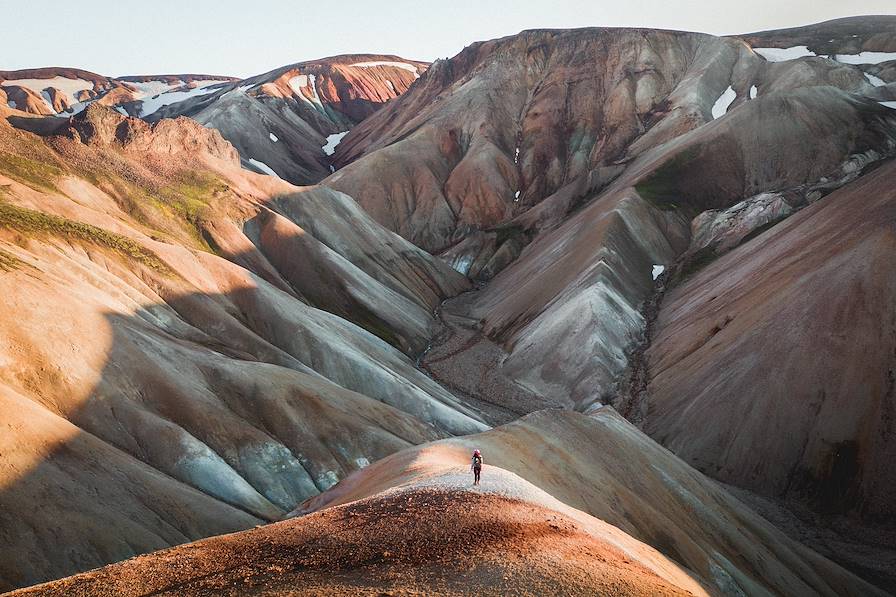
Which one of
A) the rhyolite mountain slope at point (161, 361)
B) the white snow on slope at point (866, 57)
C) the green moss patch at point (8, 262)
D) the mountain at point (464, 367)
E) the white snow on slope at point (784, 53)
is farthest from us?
the white snow on slope at point (784, 53)

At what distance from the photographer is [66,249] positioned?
4381cm

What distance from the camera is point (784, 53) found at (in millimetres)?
146375

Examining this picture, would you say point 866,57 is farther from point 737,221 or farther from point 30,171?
point 30,171

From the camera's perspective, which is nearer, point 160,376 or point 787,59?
point 160,376

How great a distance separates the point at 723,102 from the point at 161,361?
123 m

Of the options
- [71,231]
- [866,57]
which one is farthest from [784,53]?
[71,231]

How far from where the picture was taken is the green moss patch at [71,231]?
42.2 meters

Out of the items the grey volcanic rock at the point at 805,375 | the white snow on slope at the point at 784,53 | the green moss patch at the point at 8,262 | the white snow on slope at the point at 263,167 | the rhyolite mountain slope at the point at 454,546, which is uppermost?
the white snow on slope at the point at 784,53

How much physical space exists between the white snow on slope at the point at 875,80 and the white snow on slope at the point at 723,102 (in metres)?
21.2

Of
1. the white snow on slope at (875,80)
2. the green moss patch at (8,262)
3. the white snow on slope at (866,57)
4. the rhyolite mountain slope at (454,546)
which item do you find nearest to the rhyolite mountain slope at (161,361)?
the green moss patch at (8,262)

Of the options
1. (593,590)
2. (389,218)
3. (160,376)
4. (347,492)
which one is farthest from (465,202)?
(593,590)

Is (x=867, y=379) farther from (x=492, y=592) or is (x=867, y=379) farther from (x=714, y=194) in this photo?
(x=714, y=194)

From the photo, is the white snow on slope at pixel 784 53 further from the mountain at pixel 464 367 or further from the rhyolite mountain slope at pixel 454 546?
the rhyolite mountain slope at pixel 454 546

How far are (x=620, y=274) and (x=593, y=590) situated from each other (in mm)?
72519
